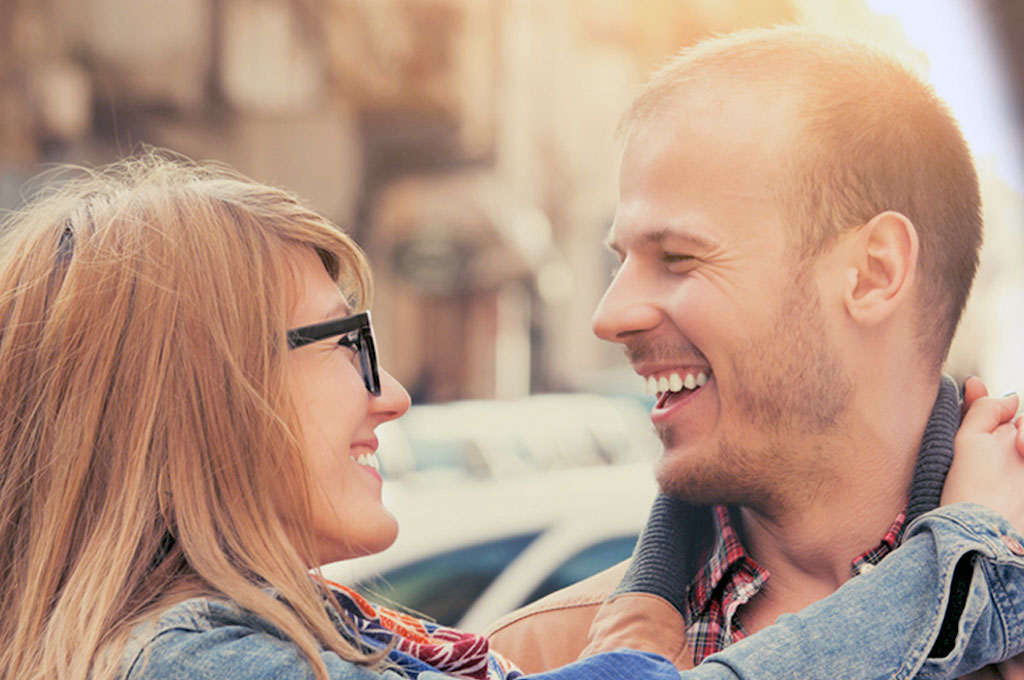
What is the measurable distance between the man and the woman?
264mm

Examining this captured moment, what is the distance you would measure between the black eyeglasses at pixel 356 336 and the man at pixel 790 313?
37cm

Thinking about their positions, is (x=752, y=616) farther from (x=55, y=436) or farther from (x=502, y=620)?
(x=55, y=436)

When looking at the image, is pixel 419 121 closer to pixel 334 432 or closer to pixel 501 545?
pixel 501 545

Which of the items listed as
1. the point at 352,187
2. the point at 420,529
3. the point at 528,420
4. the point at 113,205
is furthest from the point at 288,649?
the point at 352,187

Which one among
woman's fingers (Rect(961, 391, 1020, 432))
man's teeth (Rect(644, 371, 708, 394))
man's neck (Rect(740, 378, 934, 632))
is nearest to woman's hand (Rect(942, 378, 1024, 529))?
woman's fingers (Rect(961, 391, 1020, 432))

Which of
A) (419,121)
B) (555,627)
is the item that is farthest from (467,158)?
(555,627)

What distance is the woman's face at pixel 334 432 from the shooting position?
5.74 feet

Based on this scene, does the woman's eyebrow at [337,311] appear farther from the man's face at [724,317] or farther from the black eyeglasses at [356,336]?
the man's face at [724,317]

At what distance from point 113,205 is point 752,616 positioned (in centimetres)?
119

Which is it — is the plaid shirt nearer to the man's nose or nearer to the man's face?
the man's face

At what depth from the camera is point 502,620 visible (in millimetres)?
2250

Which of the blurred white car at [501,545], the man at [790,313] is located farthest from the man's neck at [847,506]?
the blurred white car at [501,545]

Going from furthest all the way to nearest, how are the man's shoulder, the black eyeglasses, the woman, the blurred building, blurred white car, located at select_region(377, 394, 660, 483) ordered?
1. the blurred building
2. blurred white car, located at select_region(377, 394, 660, 483)
3. the man's shoulder
4. the black eyeglasses
5. the woman

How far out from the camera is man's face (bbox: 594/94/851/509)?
185 centimetres
